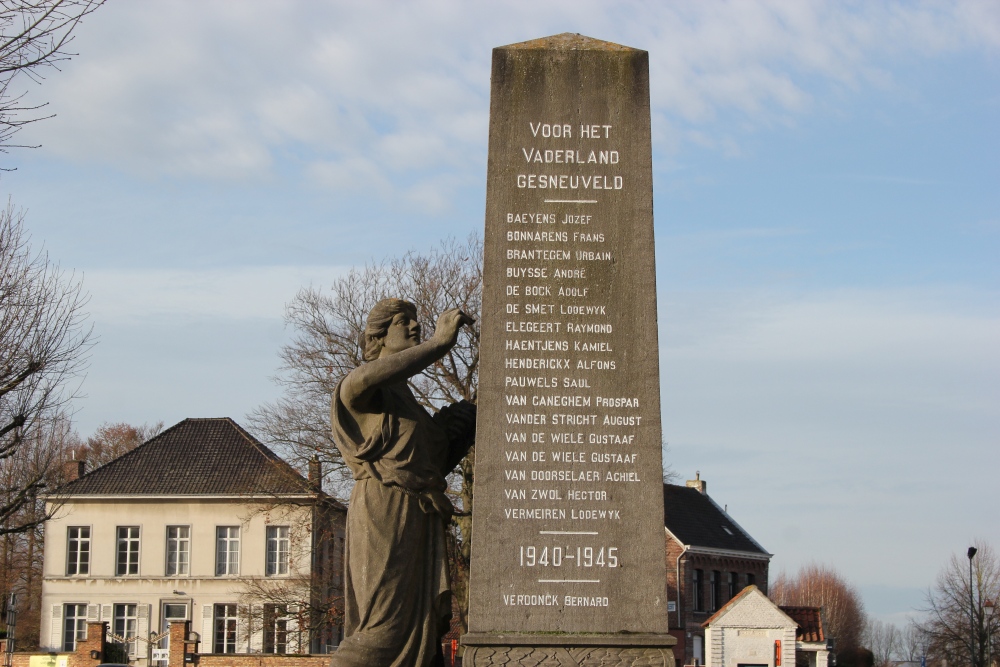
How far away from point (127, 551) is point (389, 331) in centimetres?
4827

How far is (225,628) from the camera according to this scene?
173ft

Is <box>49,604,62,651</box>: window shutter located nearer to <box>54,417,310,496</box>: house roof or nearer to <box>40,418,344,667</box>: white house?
<box>40,418,344,667</box>: white house

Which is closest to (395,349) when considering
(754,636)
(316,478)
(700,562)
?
(316,478)

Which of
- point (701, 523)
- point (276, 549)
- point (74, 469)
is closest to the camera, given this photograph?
point (276, 549)

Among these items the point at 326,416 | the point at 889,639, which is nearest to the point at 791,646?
the point at 326,416

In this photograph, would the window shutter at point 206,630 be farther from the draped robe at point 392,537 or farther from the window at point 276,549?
the draped robe at point 392,537

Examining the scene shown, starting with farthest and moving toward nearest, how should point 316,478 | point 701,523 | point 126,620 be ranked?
point 701,523 < point 126,620 < point 316,478

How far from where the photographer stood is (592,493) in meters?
8.28

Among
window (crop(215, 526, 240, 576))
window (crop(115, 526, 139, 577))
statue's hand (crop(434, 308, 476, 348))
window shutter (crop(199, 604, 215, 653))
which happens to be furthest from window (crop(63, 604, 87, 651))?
statue's hand (crop(434, 308, 476, 348))

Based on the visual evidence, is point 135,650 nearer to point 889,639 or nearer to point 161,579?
point 161,579

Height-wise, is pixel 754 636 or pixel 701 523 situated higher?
pixel 701 523

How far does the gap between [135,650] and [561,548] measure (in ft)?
154

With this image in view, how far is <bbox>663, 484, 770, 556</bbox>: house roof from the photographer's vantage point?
196ft

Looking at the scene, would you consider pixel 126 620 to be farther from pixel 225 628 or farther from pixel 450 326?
pixel 450 326
